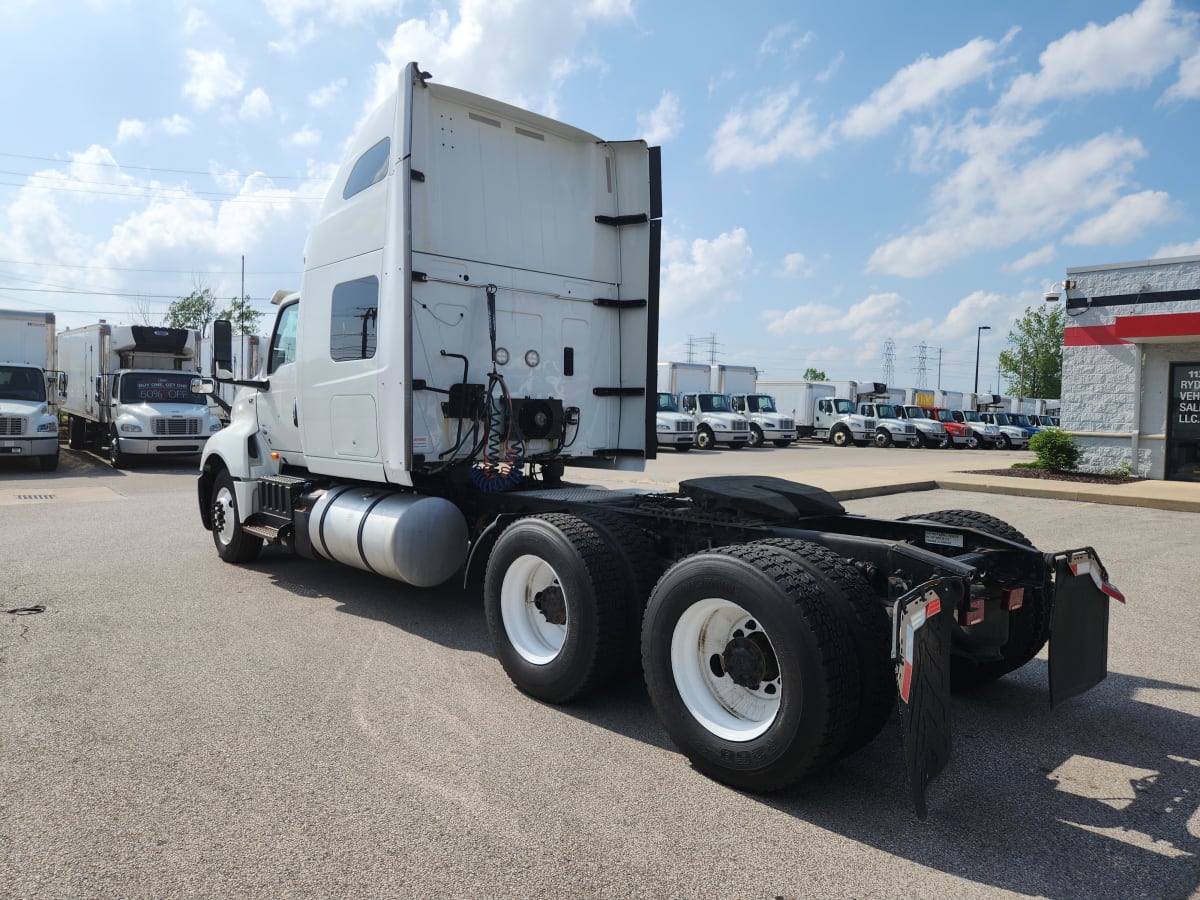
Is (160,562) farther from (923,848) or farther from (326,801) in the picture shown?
(923,848)

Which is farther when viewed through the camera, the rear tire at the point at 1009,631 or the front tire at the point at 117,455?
the front tire at the point at 117,455

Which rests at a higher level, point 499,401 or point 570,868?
point 499,401

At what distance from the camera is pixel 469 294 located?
20.0 ft

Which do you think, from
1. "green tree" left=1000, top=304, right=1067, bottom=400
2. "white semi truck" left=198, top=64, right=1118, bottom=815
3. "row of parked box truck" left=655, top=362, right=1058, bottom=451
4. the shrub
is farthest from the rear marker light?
"green tree" left=1000, top=304, right=1067, bottom=400

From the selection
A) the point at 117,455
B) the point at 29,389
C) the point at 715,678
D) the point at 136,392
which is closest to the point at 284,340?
the point at 715,678

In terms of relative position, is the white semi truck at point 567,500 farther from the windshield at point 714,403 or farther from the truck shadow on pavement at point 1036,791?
the windshield at point 714,403

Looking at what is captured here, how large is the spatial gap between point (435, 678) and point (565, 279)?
328cm

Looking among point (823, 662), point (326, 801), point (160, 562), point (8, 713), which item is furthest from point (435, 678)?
point (160, 562)

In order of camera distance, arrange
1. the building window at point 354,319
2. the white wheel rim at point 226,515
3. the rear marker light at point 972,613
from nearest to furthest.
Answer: the rear marker light at point 972,613 → the building window at point 354,319 → the white wheel rim at point 226,515

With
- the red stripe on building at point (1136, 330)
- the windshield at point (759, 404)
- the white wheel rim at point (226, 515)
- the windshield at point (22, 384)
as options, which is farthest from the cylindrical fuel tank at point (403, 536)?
the windshield at point (759, 404)

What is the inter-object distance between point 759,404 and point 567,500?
3076 cm

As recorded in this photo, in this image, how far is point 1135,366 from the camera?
Result: 17.1 metres

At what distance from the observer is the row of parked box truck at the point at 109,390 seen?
17.1 m

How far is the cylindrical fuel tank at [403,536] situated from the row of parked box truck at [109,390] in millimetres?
12981
